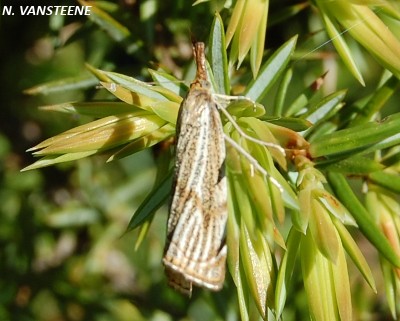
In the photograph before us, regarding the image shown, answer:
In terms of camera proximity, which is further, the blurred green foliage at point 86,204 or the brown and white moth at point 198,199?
the blurred green foliage at point 86,204

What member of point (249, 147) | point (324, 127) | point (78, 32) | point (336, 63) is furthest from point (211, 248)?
point (336, 63)

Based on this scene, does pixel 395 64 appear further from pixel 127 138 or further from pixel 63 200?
pixel 63 200

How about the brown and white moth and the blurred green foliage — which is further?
the blurred green foliage

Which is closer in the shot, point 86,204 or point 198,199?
point 198,199
